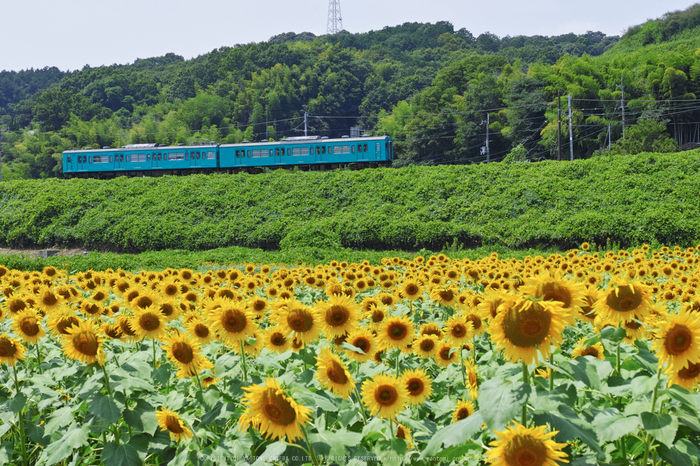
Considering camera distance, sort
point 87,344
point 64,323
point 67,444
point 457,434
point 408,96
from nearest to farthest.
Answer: point 457,434, point 67,444, point 87,344, point 64,323, point 408,96

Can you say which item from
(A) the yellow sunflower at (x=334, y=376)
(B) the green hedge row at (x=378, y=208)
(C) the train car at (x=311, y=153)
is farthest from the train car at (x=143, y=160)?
(A) the yellow sunflower at (x=334, y=376)

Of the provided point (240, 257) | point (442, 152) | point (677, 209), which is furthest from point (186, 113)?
point (677, 209)

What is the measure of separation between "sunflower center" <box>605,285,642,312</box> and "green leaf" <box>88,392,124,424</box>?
88.1 inches

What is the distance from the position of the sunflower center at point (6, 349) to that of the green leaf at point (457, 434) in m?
2.25

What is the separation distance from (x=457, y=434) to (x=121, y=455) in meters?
1.53

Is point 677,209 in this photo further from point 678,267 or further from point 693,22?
point 693,22

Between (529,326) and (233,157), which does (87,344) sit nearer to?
(529,326)

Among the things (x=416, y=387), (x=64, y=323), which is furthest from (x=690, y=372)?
(x=64, y=323)

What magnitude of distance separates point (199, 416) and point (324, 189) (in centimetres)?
2587

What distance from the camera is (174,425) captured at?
8.36ft

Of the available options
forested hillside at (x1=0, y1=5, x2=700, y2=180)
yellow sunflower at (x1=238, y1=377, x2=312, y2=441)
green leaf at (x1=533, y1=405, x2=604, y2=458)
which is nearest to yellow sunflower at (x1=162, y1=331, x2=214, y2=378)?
yellow sunflower at (x1=238, y1=377, x2=312, y2=441)

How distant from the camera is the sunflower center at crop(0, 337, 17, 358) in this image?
2.88m

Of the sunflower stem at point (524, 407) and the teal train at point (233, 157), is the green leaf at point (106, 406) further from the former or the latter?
the teal train at point (233, 157)

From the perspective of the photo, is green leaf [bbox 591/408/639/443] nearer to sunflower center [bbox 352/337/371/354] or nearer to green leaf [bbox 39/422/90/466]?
sunflower center [bbox 352/337/371/354]
